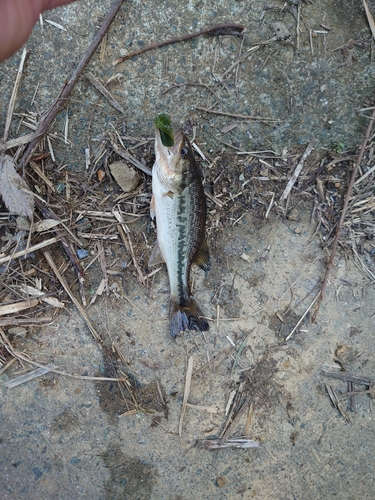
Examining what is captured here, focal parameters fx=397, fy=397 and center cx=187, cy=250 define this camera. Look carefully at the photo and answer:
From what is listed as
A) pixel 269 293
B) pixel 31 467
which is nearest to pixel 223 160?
pixel 269 293

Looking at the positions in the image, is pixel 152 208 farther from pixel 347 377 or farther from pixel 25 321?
pixel 347 377

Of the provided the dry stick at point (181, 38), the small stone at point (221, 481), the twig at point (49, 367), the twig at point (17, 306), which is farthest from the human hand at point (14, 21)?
the small stone at point (221, 481)

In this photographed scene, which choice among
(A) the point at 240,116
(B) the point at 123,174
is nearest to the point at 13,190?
(B) the point at 123,174

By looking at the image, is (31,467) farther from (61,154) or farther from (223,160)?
(223,160)

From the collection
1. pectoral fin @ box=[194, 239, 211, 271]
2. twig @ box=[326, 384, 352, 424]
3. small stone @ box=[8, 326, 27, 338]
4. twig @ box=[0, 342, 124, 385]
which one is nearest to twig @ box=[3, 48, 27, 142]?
small stone @ box=[8, 326, 27, 338]

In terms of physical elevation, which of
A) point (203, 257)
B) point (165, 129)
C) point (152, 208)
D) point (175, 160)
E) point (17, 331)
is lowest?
point (17, 331)

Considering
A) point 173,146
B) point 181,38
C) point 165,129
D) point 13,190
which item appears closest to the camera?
point 165,129

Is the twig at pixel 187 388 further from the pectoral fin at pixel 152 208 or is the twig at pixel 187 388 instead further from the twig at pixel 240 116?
the twig at pixel 240 116
